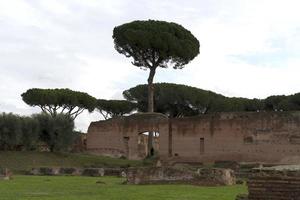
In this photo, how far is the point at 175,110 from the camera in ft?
157

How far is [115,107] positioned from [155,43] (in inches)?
611

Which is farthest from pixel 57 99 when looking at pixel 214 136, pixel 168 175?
pixel 168 175

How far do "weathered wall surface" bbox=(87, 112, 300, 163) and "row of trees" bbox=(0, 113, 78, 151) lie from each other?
10.5ft

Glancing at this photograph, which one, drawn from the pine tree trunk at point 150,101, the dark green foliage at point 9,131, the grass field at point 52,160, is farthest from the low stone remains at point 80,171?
the pine tree trunk at point 150,101

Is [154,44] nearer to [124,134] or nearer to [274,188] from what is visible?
[124,134]

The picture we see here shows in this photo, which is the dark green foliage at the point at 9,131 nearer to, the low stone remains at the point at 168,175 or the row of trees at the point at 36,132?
the row of trees at the point at 36,132

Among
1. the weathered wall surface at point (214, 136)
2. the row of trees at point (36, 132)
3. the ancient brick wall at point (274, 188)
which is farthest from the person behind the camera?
the row of trees at point (36, 132)

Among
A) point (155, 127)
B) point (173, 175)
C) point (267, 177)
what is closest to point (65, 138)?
point (155, 127)

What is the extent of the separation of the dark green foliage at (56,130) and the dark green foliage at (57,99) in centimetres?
1062

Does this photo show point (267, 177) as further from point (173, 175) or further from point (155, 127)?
point (155, 127)

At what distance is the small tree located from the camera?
36588 millimetres

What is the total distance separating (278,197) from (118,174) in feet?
53.7

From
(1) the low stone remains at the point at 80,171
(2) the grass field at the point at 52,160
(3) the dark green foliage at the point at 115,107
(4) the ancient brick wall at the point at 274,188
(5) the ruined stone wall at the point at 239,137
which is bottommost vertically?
(4) the ancient brick wall at the point at 274,188

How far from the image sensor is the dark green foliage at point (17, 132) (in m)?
33.0
